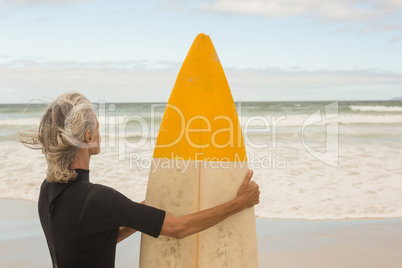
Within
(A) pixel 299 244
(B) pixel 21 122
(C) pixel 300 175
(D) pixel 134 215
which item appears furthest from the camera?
(B) pixel 21 122

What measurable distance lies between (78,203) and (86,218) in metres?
0.07

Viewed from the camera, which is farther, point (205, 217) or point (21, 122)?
point (21, 122)

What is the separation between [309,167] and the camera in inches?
277

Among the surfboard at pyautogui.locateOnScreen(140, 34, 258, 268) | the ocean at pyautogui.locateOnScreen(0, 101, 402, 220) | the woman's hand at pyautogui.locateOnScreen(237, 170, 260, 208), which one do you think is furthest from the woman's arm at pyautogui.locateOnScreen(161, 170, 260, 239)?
the ocean at pyautogui.locateOnScreen(0, 101, 402, 220)

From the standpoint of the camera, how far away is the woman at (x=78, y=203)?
1609 millimetres

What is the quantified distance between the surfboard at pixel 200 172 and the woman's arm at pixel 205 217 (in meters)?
0.22

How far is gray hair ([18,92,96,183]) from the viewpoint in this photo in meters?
1.62

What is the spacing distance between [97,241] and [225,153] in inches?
37.6

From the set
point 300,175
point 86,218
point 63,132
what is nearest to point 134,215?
point 86,218

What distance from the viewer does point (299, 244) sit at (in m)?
3.87

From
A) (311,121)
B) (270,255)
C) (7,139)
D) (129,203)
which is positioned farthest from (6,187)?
(311,121)

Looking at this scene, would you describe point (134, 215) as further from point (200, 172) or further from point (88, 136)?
point (200, 172)

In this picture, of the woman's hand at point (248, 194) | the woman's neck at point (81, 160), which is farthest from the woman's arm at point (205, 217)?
the woman's neck at point (81, 160)

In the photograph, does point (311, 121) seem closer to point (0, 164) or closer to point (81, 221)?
point (0, 164)
